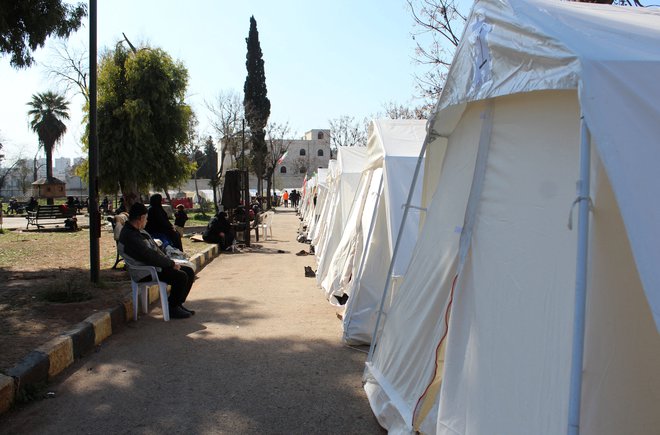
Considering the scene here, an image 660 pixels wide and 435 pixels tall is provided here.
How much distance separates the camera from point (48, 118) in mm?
54250

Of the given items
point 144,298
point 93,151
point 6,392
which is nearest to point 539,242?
point 6,392

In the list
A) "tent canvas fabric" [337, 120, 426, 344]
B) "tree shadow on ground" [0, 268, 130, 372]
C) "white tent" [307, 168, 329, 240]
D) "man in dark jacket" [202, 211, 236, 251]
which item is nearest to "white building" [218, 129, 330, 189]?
"white tent" [307, 168, 329, 240]

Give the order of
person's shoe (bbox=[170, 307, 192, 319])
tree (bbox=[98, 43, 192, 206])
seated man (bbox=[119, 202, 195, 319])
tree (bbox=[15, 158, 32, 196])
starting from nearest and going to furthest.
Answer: seated man (bbox=[119, 202, 195, 319])
person's shoe (bbox=[170, 307, 192, 319])
tree (bbox=[98, 43, 192, 206])
tree (bbox=[15, 158, 32, 196])

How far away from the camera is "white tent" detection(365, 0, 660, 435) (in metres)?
2.25

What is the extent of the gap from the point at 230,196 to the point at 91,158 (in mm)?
8696

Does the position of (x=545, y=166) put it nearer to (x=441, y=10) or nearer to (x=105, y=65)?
(x=441, y=10)

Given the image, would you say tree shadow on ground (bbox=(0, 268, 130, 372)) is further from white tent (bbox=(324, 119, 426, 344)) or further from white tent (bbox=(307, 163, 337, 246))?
white tent (bbox=(307, 163, 337, 246))

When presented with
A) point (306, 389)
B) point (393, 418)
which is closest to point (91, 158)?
point (306, 389)

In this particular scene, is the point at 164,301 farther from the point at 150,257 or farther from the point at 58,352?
the point at 58,352

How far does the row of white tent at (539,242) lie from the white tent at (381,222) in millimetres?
1967

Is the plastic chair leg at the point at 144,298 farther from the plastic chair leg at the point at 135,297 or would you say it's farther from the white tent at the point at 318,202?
the white tent at the point at 318,202

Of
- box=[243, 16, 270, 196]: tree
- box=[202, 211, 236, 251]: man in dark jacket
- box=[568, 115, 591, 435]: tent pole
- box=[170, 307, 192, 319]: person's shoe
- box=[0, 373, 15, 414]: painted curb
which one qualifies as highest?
box=[243, 16, 270, 196]: tree

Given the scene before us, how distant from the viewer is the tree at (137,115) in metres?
20.9

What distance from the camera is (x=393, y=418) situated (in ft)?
12.6
